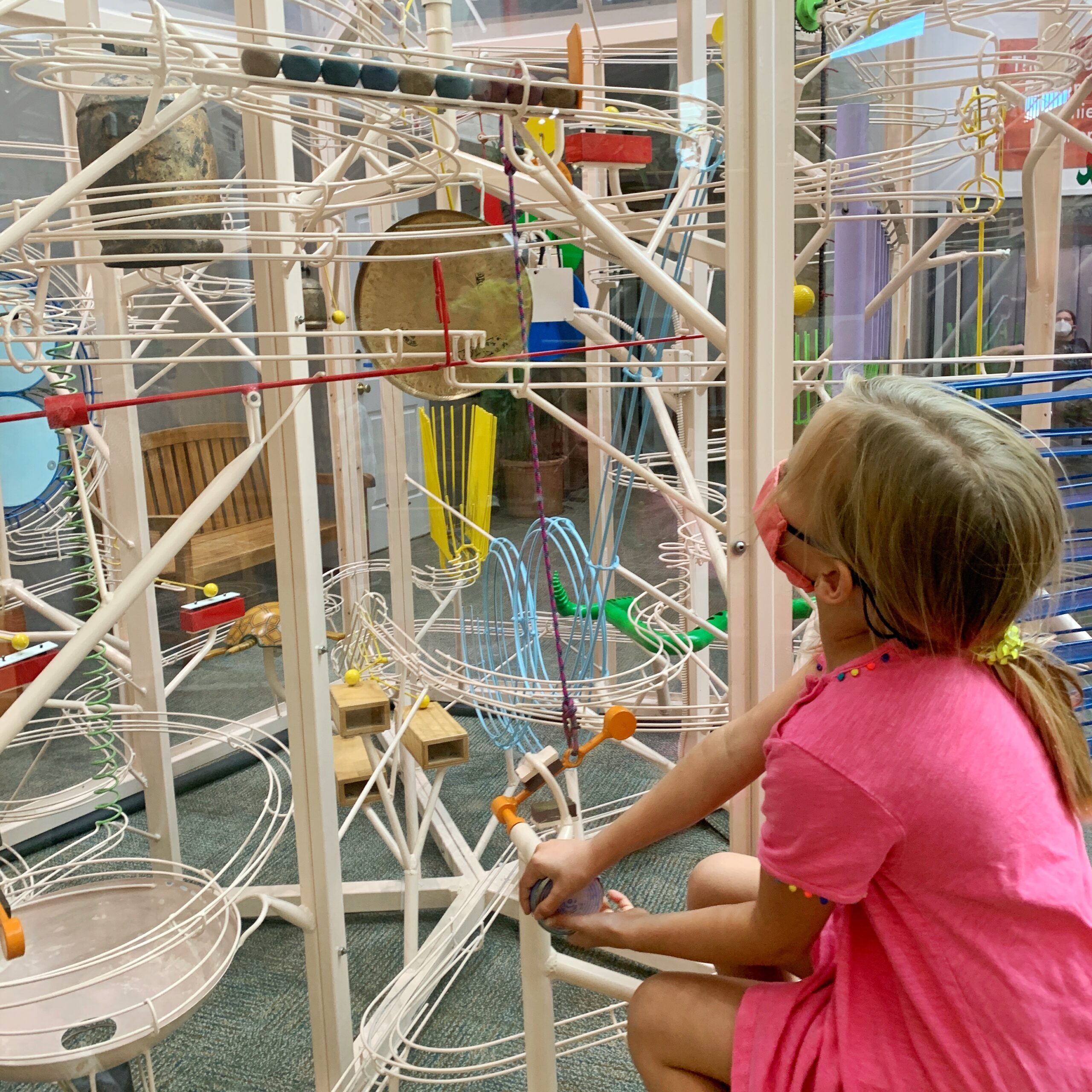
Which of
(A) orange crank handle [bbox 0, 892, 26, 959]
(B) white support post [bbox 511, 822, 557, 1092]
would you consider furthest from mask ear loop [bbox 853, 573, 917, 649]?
(A) orange crank handle [bbox 0, 892, 26, 959]

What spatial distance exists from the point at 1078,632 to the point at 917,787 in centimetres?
88

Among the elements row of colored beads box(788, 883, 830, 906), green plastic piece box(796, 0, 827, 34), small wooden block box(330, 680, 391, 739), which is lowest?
small wooden block box(330, 680, 391, 739)

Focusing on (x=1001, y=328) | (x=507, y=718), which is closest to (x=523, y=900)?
(x=507, y=718)

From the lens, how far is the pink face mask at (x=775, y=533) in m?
0.71

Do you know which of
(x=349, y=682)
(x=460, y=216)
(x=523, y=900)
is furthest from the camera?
(x=349, y=682)

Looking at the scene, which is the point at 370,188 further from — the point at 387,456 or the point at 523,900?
the point at 523,900

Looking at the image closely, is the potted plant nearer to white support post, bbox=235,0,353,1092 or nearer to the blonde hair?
white support post, bbox=235,0,353,1092

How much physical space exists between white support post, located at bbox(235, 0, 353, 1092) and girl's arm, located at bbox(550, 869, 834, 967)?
1.77ft

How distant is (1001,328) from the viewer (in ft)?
4.81

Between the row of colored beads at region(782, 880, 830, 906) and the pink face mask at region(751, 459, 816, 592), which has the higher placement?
the pink face mask at region(751, 459, 816, 592)

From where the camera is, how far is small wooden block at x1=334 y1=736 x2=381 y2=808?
174 cm

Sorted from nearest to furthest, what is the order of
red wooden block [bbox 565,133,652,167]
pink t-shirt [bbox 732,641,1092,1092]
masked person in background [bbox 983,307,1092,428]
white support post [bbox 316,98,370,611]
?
pink t-shirt [bbox 732,641,1092,1092]
red wooden block [bbox 565,133,652,167]
masked person in background [bbox 983,307,1092,428]
white support post [bbox 316,98,370,611]

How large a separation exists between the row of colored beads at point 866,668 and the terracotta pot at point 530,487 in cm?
73

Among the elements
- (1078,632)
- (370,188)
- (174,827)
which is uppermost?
(370,188)
